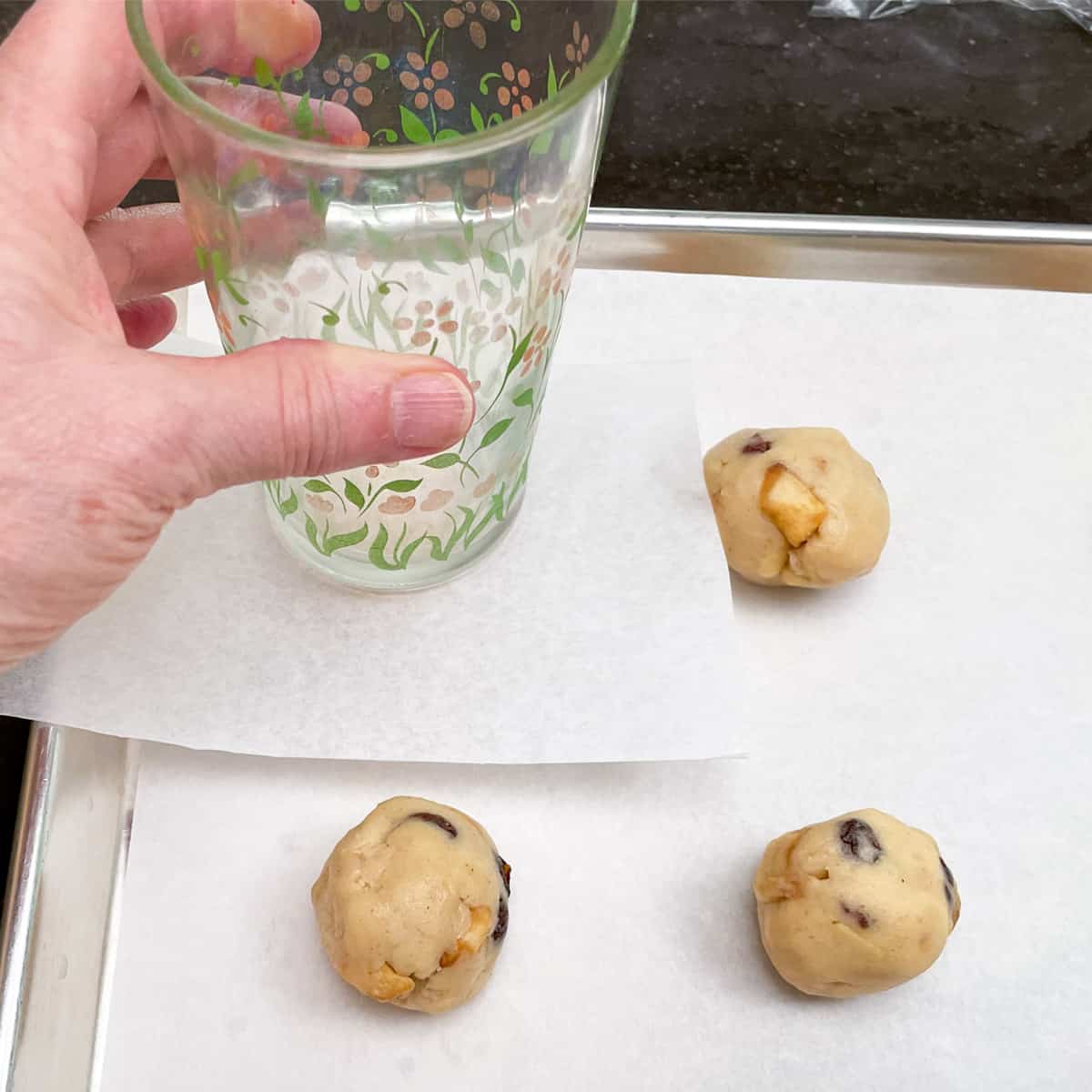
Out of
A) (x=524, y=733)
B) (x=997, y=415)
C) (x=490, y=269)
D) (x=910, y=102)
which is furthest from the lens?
(x=910, y=102)

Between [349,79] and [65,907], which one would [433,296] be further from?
[65,907]

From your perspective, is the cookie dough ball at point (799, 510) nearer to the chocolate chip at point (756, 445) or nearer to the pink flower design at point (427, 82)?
the chocolate chip at point (756, 445)

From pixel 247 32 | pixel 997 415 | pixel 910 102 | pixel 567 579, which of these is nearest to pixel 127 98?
pixel 247 32

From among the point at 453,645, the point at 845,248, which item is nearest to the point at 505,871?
the point at 453,645

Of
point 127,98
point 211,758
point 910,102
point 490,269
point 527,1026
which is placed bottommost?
point 527,1026

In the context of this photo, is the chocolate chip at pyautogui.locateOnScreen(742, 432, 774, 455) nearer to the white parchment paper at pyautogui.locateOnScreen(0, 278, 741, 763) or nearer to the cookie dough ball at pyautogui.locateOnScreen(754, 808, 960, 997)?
the white parchment paper at pyautogui.locateOnScreen(0, 278, 741, 763)

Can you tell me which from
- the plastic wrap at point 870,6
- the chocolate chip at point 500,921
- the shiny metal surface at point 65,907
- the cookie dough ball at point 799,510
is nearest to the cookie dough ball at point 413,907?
the chocolate chip at point 500,921

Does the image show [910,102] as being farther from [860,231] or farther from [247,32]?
[247,32]
